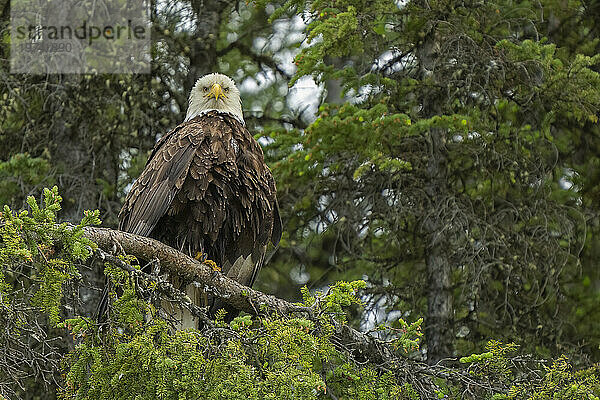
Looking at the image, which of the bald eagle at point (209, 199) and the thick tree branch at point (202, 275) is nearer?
the thick tree branch at point (202, 275)

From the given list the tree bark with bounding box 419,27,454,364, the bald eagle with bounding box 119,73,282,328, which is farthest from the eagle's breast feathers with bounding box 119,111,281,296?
the tree bark with bounding box 419,27,454,364

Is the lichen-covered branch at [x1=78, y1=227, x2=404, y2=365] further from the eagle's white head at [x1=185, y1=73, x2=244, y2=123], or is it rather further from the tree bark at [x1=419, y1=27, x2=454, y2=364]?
the tree bark at [x1=419, y1=27, x2=454, y2=364]

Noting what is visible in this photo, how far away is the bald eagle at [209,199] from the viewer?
495 cm

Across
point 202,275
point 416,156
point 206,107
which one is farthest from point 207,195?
point 416,156

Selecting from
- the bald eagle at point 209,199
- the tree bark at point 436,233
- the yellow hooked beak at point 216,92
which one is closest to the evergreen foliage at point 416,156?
the tree bark at point 436,233

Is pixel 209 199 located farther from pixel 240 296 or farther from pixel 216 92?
pixel 216 92

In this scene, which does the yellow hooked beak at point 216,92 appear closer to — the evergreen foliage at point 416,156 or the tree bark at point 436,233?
the evergreen foliage at point 416,156

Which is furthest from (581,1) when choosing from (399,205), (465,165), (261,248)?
(261,248)

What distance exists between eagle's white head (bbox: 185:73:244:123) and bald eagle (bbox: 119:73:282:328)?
0.69 feet

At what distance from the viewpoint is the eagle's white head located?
5812mm

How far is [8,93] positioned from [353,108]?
3.45m

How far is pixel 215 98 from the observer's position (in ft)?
19.1

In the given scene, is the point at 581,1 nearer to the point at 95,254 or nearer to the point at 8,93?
the point at 8,93

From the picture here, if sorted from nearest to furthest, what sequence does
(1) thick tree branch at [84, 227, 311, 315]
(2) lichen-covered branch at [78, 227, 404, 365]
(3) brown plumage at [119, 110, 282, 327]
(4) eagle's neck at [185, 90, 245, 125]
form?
(1) thick tree branch at [84, 227, 311, 315] < (2) lichen-covered branch at [78, 227, 404, 365] < (3) brown plumage at [119, 110, 282, 327] < (4) eagle's neck at [185, 90, 245, 125]
